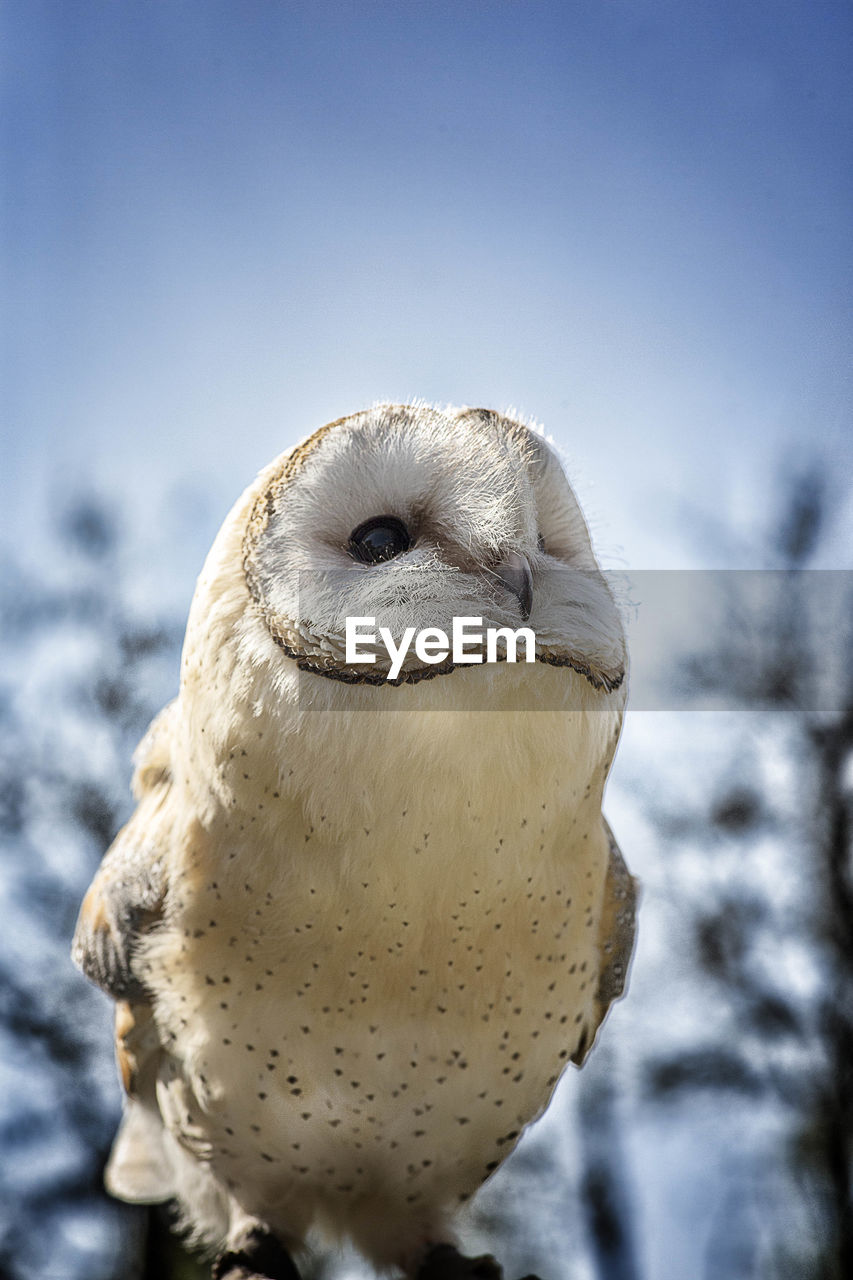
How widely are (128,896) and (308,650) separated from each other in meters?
0.50

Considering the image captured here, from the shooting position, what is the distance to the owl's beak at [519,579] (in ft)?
2.67

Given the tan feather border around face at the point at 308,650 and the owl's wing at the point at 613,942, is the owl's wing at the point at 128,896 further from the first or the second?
the owl's wing at the point at 613,942

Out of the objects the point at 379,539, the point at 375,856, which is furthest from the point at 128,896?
the point at 379,539

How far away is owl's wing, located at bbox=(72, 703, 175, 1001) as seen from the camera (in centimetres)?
113

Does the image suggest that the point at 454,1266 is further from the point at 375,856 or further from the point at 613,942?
the point at 375,856

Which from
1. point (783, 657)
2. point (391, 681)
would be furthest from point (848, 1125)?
point (391, 681)

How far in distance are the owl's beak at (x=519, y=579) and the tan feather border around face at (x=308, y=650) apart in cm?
5

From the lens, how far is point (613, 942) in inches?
48.7

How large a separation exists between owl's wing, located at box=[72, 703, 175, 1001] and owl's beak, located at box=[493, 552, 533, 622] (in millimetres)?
588

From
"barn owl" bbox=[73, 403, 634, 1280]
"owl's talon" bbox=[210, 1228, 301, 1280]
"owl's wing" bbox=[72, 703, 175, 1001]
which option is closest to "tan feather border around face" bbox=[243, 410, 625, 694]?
"barn owl" bbox=[73, 403, 634, 1280]

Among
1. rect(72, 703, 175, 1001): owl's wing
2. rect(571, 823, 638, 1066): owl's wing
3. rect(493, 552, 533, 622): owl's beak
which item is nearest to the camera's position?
rect(493, 552, 533, 622): owl's beak

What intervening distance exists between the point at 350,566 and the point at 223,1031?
582 millimetres

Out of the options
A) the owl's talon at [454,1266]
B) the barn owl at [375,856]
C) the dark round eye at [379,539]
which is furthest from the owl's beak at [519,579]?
the owl's talon at [454,1266]

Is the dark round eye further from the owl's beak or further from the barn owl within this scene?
the owl's beak
